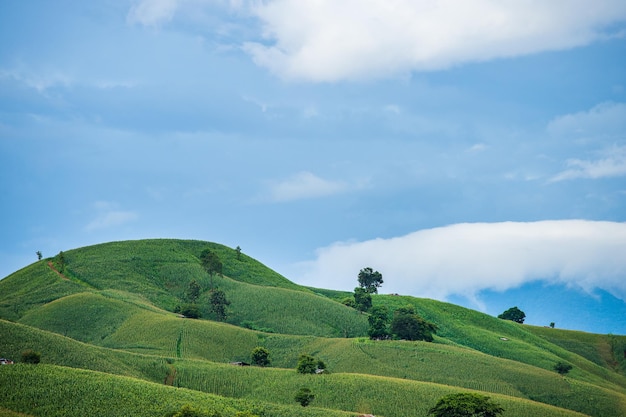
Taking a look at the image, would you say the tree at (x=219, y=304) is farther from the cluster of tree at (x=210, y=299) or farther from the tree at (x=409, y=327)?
the tree at (x=409, y=327)

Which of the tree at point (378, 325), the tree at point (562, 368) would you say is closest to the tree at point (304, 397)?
the tree at point (378, 325)

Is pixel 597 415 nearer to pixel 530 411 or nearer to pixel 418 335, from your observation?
pixel 530 411

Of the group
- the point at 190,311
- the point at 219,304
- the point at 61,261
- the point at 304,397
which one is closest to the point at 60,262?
the point at 61,261

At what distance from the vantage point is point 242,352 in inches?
5261

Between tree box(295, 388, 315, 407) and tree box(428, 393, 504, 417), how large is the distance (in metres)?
18.9

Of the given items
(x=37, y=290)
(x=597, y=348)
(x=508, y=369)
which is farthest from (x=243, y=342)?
(x=597, y=348)

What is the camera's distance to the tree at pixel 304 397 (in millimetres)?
97250

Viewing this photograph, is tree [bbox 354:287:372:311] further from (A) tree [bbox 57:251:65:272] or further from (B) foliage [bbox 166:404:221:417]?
(B) foliage [bbox 166:404:221:417]

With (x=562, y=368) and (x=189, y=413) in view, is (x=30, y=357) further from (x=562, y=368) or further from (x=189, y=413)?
(x=562, y=368)

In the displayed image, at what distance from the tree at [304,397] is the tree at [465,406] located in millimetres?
18912

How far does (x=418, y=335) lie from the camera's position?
487 ft

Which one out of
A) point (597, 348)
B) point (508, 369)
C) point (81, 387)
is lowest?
point (81, 387)

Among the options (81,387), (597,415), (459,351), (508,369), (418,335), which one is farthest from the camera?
(418,335)

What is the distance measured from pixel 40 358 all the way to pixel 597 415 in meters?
90.5
